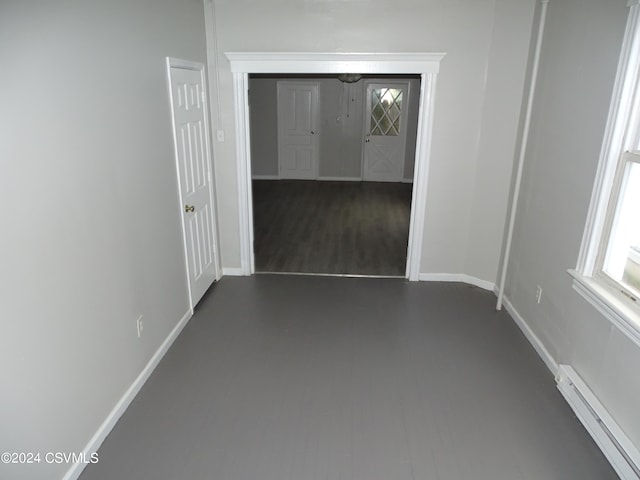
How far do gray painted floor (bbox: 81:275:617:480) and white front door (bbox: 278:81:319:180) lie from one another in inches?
243

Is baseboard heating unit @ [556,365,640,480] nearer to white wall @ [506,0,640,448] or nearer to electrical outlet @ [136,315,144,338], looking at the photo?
white wall @ [506,0,640,448]

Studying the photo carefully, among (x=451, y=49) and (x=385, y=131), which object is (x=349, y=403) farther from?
(x=385, y=131)

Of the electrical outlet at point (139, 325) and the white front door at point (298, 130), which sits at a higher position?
the white front door at point (298, 130)

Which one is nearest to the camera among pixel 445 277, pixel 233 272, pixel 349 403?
pixel 349 403

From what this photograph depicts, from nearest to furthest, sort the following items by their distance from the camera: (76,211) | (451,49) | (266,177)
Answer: (76,211) → (451,49) → (266,177)

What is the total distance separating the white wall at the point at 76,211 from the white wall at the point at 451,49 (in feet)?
3.36

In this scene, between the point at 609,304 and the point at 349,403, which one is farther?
the point at 349,403

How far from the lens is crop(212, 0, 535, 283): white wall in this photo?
12.1 ft

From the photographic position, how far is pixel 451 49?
379 centimetres

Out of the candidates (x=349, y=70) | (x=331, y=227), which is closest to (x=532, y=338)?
(x=349, y=70)

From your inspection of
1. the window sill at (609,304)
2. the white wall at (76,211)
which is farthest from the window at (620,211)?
the white wall at (76,211)

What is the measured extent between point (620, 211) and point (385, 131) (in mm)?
7321

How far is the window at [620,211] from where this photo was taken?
2.18 m

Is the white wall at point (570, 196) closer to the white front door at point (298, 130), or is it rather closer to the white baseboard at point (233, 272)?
the white baseboard at point (233, 272)
